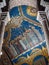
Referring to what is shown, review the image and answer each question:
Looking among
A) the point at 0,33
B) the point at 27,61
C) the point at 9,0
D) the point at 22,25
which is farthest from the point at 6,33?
the point at 0,33

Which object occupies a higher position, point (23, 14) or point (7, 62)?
point (23, 14)

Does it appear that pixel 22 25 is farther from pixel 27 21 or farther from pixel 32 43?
pixel 32 43

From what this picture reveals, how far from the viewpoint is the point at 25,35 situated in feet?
37.3

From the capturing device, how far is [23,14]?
9.77 m

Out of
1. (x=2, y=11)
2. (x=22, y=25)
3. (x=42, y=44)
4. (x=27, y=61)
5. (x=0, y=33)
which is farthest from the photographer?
(x=27, y=61)

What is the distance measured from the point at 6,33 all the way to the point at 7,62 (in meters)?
2.80

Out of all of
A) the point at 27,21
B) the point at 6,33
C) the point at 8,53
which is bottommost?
the point at 8,53

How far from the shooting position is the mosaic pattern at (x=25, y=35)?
31.7 feet

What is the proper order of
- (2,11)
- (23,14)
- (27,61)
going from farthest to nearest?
(27,61) → (23,14) → (2,11)

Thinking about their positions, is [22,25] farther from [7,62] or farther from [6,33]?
[7,62]

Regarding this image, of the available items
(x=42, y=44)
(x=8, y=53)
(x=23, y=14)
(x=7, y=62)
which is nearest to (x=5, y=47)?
(x=8, y=53)

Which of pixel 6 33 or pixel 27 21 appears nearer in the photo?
pixel 27 21

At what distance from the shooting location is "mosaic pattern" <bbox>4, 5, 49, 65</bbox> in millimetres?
9664

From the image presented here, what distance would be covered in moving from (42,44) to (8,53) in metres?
2.35
